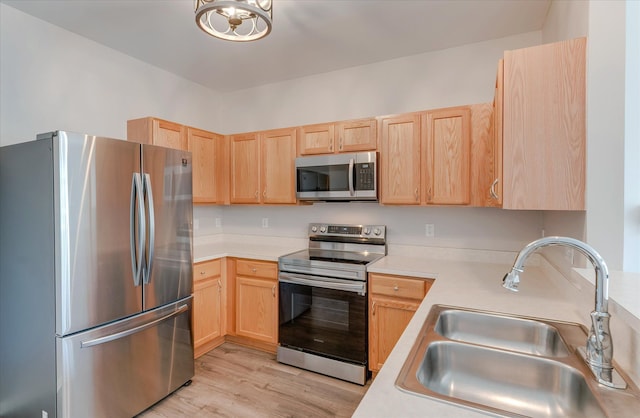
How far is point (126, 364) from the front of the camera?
1982 millimetres

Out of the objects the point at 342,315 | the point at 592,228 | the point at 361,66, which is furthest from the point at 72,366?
the point at 361,66

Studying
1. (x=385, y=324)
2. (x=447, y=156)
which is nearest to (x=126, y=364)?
(x=385, y=324)

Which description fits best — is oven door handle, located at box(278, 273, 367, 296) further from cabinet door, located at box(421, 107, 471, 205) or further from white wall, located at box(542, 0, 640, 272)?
white wall, located at box(542, 0, 640, 272)

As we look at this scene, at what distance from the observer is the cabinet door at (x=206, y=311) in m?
2.79

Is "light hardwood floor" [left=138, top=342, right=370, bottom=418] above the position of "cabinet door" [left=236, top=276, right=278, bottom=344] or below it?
below

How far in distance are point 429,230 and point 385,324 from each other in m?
0.95

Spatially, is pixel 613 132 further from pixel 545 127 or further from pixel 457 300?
pixel 457 300

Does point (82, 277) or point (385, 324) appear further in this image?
point (385, 324)

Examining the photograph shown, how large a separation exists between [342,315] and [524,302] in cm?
136

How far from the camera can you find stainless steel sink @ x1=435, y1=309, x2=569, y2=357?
4.11 ft

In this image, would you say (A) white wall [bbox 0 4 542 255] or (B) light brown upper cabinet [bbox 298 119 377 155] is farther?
(B) light brown upper cabinet [bbox 298 119 377 155]

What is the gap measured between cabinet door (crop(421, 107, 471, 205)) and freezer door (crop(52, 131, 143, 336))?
2.12 metres

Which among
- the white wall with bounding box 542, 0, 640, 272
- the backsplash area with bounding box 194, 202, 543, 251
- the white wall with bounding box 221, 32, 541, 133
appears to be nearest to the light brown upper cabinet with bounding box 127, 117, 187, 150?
the backsplash area with bounding box 194, 202, 543, 251

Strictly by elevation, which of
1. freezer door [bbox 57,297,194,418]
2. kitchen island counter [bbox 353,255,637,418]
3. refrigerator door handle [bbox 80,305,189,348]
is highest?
kitchen island counter [bbox 353,255,637,418]
